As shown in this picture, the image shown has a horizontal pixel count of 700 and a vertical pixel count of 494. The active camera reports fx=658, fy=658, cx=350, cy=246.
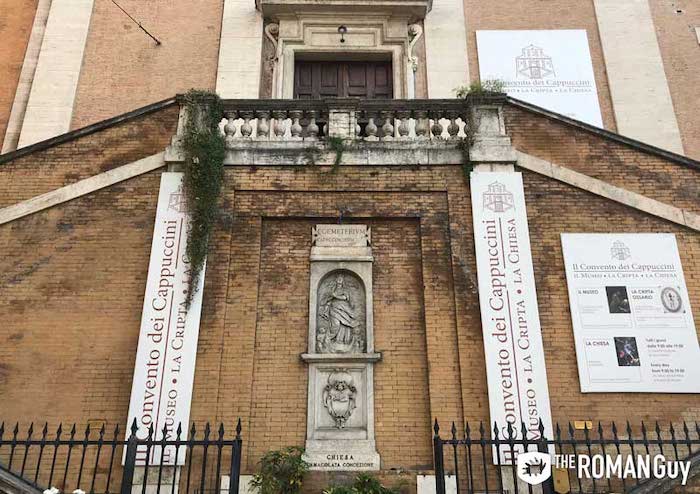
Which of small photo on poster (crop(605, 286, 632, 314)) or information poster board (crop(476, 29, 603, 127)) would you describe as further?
information poster board (crop(476, 29, 603, 127))

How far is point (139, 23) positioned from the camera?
15.0 meters

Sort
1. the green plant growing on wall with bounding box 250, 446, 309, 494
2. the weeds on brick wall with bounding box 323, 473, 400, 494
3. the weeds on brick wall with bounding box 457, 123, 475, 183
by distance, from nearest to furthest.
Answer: the weeds on brick wall with bounding box 323, 473, 400, 494
the green plant growing on wall with bounding box 250, 446, 309, 494
the weeds on brick wall with bounding box 457, 123, 475, 183

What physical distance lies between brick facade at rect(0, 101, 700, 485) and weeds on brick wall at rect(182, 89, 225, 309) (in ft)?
0.86

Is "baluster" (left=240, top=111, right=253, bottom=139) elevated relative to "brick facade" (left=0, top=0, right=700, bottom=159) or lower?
lower

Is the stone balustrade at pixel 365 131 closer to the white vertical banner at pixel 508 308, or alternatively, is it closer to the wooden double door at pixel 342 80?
the white vertical banner at pixel 508 308

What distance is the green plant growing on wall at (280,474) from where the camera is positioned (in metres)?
7.93

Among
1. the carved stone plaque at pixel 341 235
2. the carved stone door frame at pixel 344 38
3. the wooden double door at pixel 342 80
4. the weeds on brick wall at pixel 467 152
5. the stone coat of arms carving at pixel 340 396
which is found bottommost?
the stone coat of arms carving at pixel 340 396

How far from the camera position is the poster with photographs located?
8828 mm

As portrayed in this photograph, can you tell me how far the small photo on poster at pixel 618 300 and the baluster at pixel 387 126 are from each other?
3.90 meters

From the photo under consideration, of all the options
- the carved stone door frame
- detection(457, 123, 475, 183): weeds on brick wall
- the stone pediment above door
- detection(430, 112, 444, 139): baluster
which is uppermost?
the stone pediment above door

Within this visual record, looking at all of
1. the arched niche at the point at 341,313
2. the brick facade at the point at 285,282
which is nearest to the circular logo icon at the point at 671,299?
the brick facade at the point at 285,282

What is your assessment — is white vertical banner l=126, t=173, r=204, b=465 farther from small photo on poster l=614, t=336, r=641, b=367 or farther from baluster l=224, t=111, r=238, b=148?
small photo on poster l=614, t=336, r=641, b=367

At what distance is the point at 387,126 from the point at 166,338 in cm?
457

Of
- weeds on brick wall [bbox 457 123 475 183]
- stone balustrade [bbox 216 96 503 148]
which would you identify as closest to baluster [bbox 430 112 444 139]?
stone balustrade [bbox 216 96 503 148]
